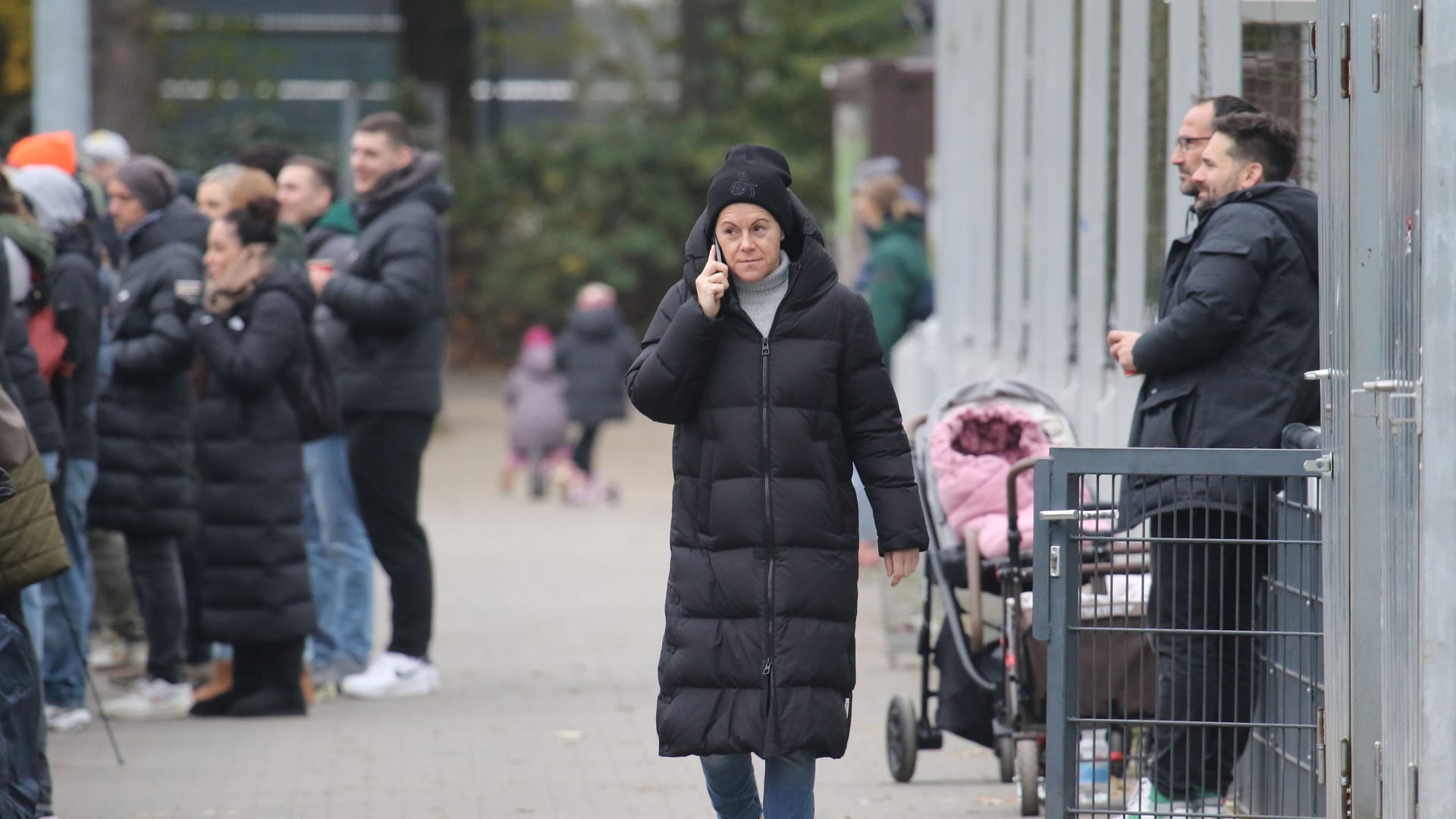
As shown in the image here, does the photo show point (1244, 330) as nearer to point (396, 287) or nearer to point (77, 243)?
point (396, 287)

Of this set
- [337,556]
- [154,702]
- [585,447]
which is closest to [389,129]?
[337,556]

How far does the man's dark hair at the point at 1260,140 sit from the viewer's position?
589 centimetres

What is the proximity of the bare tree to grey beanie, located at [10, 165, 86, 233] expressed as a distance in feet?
33.5

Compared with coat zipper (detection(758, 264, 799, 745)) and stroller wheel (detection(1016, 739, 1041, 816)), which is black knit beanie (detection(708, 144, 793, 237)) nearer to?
coat zipper (detection(758, 264, 799, 745))

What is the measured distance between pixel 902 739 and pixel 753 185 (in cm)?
Answer: 238

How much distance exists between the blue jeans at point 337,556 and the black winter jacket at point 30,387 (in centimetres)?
153

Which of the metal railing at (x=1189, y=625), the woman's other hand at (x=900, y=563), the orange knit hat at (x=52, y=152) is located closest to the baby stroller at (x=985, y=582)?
the metal railing at (x=1189, y=625)

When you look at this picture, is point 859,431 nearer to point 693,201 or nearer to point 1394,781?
point 1394,781

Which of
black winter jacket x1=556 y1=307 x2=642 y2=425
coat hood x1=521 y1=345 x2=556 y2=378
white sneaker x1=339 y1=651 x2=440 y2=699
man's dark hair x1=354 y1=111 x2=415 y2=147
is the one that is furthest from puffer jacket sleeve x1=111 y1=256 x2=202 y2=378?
coat hood x1=521 y1=345 x2=556 y2=378

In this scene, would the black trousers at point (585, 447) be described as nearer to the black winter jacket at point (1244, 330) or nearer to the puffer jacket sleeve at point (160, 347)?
the puffer jacket sleeve at point (160, 347)

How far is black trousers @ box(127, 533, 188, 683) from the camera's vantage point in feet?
27.1

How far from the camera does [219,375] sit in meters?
7.76

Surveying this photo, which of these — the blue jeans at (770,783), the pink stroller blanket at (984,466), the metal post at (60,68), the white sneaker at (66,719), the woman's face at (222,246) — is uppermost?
the metal post at (60,68)

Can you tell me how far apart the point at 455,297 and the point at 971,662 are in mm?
22507
